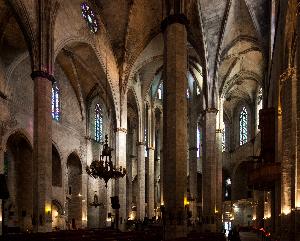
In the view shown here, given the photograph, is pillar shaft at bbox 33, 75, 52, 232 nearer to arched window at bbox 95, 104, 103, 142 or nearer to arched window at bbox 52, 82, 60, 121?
arched window at bbox 52, 82, 60, 121

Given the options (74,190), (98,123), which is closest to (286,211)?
(74,190)

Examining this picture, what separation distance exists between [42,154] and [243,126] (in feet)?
92.4

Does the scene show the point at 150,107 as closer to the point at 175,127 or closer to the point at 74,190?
the point at 74,190

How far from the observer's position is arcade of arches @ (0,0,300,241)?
48.0ft

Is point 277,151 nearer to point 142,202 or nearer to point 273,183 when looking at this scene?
point 273,183

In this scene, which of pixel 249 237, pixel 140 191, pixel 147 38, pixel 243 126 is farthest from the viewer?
pixel 243 126

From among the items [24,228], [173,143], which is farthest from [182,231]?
[24,228]

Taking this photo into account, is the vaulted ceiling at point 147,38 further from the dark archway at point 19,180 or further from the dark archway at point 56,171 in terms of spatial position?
the dark archway at point 56,171

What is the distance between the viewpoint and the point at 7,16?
22516mm

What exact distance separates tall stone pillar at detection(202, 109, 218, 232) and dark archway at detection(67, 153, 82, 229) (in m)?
11.6

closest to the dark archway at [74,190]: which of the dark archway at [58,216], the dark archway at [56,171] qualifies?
the dark archway at [58,216]

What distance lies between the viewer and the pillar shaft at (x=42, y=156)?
1894 cm

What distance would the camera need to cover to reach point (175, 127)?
573 inches

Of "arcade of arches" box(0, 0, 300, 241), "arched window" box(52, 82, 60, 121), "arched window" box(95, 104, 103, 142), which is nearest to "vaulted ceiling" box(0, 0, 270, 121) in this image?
"arcade of arches" box(0, 0, 300, 241)
